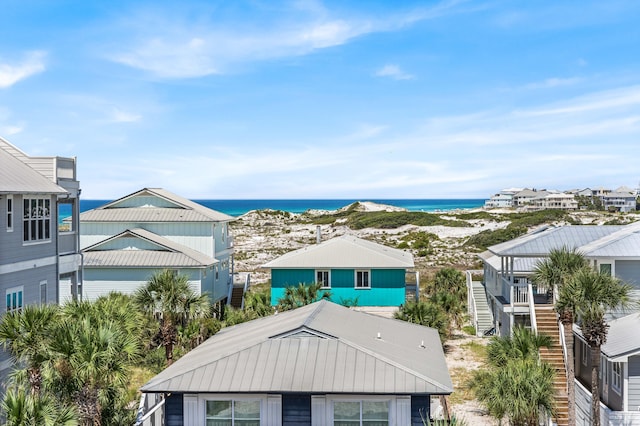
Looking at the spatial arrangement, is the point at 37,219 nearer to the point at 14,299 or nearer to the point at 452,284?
the point at 14,299

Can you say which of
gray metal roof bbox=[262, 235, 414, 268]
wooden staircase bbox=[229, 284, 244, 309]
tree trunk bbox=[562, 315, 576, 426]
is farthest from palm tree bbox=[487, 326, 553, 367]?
wooden staircase bbox=[229, 284, 244, 309]

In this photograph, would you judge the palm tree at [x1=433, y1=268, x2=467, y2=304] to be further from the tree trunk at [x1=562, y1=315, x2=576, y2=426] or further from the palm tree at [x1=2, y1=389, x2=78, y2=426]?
the palm tree at [x1=2, y1=389, x2=78, y2=426]

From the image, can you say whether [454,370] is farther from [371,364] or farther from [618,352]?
[371,364]

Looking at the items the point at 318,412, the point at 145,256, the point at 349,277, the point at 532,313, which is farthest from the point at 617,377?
the point at 145,256

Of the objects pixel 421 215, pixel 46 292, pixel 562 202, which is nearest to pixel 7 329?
pixel 46 292

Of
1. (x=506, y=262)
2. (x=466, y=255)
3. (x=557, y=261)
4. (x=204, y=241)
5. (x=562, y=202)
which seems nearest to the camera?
(x=557, y=261)

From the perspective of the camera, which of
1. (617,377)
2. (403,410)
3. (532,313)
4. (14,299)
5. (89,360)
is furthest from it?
(532,313)
